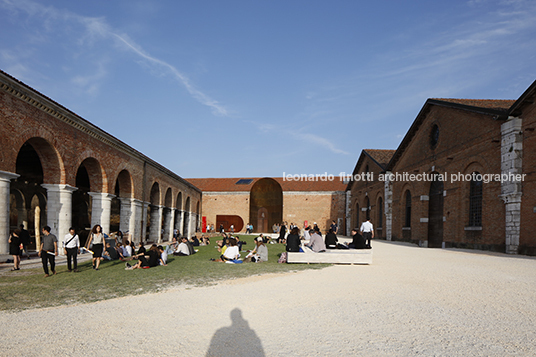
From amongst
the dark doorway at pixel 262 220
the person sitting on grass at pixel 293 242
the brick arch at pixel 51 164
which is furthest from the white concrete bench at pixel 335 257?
the dark doorway at pixel 262 220

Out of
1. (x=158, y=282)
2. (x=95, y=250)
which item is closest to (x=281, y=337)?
(x=158, y=282)

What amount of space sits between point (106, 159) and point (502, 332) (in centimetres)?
1737

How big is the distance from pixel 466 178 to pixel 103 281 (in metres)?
18.2

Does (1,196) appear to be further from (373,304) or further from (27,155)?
(373,304)

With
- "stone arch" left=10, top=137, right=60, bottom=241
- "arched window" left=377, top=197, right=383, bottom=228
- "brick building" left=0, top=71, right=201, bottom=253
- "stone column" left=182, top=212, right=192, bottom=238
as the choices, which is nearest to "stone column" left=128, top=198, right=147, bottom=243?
"brick building" left=0, top=71, right=201, bottom=253

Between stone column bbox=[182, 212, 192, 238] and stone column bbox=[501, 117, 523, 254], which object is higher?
stone column bbox=[501, 117, 523, 254]

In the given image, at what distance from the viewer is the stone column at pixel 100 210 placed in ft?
57.0

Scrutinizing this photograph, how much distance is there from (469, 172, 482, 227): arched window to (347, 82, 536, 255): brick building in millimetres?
51

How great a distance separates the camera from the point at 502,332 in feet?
16.0

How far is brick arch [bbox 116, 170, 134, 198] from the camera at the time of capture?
2094cm

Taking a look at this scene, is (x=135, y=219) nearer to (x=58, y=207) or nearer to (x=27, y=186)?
(x=27, y=186)

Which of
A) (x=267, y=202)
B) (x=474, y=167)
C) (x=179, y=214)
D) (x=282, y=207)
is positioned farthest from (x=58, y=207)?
(x=282, y=207)

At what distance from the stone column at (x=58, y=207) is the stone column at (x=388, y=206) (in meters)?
23.5

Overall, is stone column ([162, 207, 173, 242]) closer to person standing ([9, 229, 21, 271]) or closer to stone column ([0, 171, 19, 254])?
stone column ([0, 171, 19, 254])
